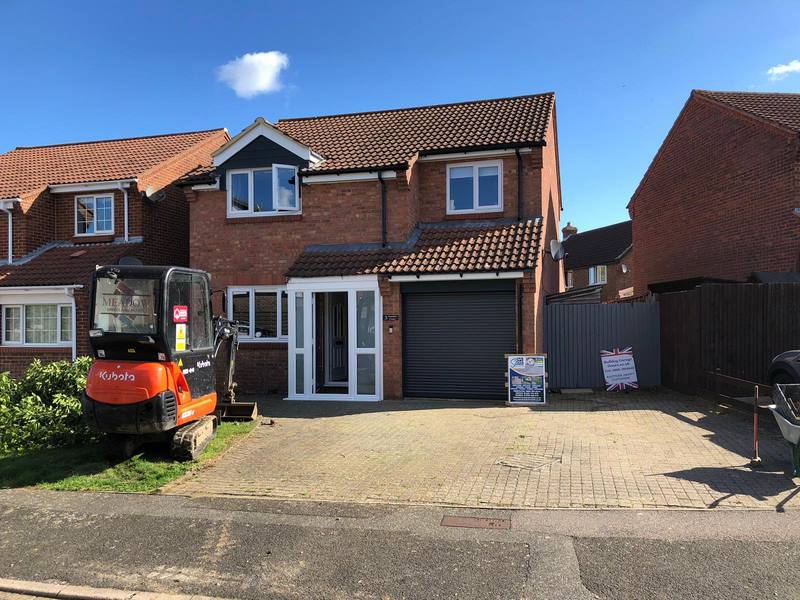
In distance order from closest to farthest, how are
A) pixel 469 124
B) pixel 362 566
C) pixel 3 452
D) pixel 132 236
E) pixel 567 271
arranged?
pixel 362 566, pixel 3 452, pixel 469 124, pixel 132 236, pixel 567 271

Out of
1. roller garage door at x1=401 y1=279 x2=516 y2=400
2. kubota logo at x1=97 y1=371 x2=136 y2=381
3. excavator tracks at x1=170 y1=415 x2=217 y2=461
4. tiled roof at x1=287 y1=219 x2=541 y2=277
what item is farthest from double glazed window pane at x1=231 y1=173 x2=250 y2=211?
kubota logo at x1=97 y1=371 x2=136 y2=381

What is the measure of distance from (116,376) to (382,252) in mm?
6685

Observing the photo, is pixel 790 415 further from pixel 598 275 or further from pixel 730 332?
pixel 598 275

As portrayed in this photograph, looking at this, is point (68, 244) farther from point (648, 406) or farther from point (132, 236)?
point (648, 406)

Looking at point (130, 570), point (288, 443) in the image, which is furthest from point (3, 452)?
point (130, 570)

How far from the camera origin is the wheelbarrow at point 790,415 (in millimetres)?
6148

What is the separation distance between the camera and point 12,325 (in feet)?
50.1

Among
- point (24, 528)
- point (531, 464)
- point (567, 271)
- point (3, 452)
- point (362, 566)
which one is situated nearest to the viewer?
point (362, 566)

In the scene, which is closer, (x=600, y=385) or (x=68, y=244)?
(x=600, y=385)

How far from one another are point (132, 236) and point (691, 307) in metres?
14.2

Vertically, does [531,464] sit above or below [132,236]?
below

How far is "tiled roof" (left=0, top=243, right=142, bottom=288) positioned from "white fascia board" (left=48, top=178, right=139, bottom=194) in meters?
1.57

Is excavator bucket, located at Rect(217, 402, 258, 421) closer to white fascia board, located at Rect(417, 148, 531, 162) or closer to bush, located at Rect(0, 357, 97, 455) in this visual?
bush, located at Rect(0, 357, 97, 455)

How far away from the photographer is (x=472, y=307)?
12.2 metres
